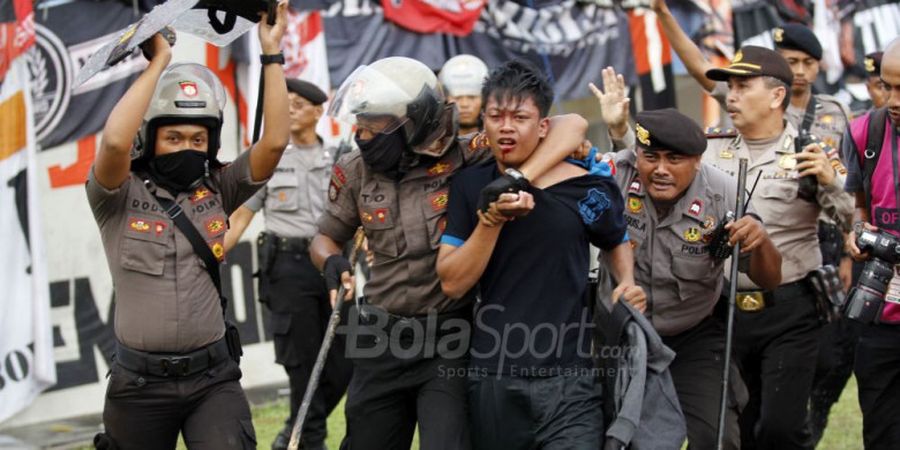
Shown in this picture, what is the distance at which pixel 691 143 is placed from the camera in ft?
17.9

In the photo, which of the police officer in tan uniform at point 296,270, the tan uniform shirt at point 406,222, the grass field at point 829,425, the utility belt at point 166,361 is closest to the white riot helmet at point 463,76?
the police officer in tan uniform at point 296,270

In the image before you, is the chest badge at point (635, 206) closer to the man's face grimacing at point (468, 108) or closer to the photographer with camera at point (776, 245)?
the photographer with camera at point (776, 245)

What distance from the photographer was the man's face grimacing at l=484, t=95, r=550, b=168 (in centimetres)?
485

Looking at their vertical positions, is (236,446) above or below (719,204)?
below

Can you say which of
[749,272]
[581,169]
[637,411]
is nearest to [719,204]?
[749,272]

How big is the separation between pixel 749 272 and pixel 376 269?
172 cm

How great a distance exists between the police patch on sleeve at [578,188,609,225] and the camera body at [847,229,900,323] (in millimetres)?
1591

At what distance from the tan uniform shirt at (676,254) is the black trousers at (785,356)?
35.4 inches

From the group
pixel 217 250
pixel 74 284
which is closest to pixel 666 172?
pixel 217 250


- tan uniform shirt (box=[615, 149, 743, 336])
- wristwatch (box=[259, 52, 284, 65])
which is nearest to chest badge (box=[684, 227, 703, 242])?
tan uniform shirt (box=[615, 149, 743, 336])

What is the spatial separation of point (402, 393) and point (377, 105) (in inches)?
46.9

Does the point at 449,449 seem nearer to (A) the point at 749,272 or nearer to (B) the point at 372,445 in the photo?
(B) the point at 372,445

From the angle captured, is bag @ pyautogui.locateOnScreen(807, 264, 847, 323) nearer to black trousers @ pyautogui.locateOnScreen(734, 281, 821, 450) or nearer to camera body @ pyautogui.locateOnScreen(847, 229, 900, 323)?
black trousers @ pyautogui.locateOnScreen(734, 281, 821, 450)

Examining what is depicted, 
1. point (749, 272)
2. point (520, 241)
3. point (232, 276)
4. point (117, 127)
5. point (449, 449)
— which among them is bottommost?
point (232, 276)
